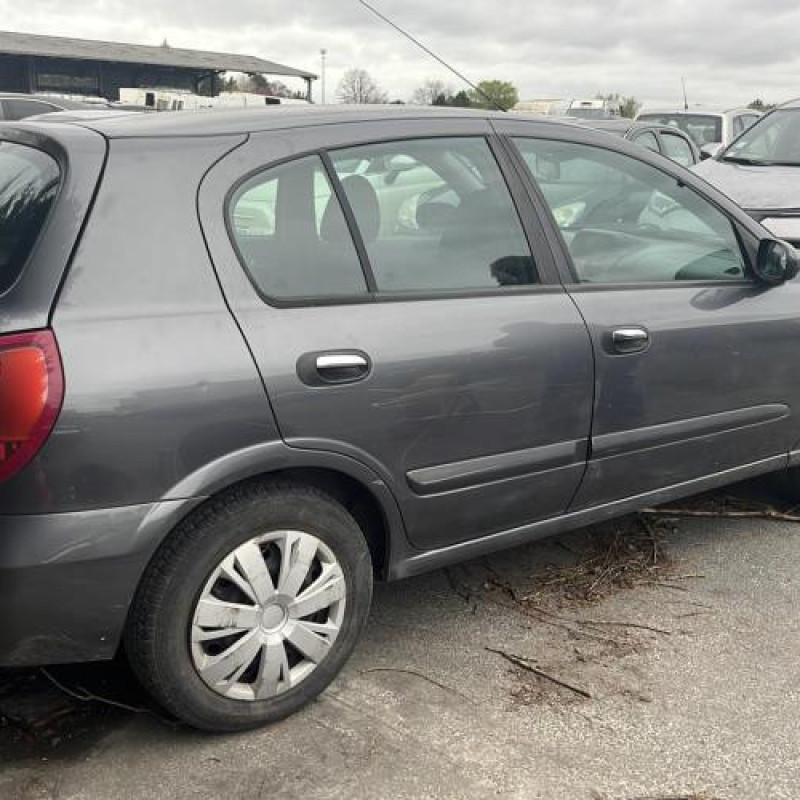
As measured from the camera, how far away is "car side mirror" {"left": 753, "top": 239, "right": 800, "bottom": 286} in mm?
3512

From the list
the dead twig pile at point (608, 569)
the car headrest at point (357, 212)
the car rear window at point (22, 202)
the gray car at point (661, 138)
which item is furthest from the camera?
the gray car at point (661, 138)

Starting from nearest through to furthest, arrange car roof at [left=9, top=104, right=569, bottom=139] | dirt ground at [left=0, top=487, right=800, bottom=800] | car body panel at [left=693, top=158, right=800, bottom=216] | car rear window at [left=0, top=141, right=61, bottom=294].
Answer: car rear window at [left=0, top=141, right=61, bottom=294] < dirt ground at [left=0, top=487, right=800, bottom=800] < car roof at [left=9, top=104, right=569, bottom=139] < car body panel at [left=693, top=158, right=800, bottom=216]

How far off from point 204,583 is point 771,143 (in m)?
5.99

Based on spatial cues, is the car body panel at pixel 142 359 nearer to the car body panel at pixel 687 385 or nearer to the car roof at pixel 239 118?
the car roof at pixel 239 118

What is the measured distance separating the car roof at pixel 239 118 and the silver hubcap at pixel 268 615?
1.06m

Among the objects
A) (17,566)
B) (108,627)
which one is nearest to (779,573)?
(108,627)

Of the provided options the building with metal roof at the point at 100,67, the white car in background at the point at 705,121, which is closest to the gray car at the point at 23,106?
the white car in background at the point at 705,121

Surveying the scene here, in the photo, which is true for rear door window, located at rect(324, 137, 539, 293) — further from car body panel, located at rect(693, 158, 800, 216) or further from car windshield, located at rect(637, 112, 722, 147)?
car windshield, located at rect(637, 112, 722, 147)

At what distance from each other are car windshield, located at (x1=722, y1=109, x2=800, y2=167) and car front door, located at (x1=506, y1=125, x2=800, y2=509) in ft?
11.5

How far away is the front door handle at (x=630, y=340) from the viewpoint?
3.08 m

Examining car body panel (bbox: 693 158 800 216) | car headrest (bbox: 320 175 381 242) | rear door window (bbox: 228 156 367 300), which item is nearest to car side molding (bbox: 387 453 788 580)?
rear door window (bbox: 228 156 367 300)

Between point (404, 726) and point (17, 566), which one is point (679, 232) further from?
point (17, 566)

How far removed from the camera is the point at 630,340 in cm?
312

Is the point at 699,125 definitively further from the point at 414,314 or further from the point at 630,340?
the point at 414,314
